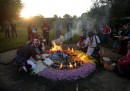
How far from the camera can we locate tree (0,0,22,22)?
950 inches

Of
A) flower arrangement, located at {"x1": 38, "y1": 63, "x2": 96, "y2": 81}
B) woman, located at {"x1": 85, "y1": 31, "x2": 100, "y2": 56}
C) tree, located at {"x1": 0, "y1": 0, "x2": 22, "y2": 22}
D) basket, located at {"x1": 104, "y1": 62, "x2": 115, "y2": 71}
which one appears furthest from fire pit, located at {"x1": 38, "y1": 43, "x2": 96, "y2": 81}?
tree, located at {"x1": 0, "y1": 0, "x2": 22, "y2": 22}

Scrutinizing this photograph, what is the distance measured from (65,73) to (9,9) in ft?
65.5

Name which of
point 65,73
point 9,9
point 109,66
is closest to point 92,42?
point 109,66

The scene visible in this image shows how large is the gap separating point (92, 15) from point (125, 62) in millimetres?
18720

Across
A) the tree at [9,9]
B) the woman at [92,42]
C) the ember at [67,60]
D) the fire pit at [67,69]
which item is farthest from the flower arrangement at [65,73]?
the tree at [9,9]

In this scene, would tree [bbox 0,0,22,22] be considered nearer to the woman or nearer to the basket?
the woman

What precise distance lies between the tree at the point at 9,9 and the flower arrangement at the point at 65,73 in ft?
61.8

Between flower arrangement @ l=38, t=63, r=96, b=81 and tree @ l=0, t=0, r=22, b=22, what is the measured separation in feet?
61.8

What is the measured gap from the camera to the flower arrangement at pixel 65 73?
7641 millimetres

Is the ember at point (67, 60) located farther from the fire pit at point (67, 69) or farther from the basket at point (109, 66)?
the basket at point (109, 66)

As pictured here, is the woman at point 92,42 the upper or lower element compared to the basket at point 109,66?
upper

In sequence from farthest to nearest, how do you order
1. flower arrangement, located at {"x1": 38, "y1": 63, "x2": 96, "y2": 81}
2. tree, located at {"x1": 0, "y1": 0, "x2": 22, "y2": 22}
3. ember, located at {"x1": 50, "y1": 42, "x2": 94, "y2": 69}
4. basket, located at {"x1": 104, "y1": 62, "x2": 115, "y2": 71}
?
tree, located at {"x1": 0, "y1": 0, "x2": 22, "y2": 22} → basket, located at {"x1": 104, "y1": 62, "x2": 115, "y2": 71} → ember, located at {"x1": 50, "y1": 42, "x2": 94, "y2": 69} → flower arrangement, located at {"x1": 38, "y1": 63, "x2": 96, "y2": 81}

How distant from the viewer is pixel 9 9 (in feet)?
81.3

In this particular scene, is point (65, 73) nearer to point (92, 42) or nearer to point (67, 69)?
point (67, 69)
